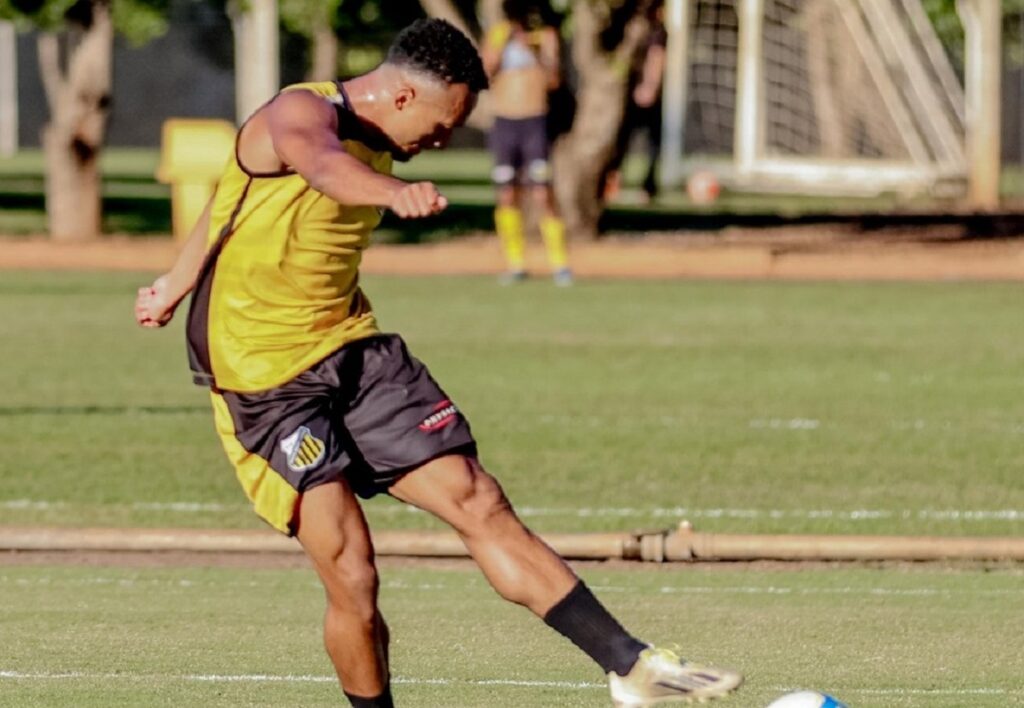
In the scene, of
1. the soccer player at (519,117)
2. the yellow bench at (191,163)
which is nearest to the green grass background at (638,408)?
the soccer player at (519,117)

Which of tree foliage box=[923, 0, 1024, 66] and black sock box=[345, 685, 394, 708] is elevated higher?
black sock box=[345, 685, 394, 708]

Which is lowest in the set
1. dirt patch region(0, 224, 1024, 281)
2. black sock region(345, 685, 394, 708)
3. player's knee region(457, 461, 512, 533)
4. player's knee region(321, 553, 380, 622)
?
dirt patch region(0, 224, 1024, 281)

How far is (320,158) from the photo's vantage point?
580 cm

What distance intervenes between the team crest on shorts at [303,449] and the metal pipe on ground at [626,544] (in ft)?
10.1

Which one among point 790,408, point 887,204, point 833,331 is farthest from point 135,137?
point 790,408

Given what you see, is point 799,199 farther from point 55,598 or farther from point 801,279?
point 55,598

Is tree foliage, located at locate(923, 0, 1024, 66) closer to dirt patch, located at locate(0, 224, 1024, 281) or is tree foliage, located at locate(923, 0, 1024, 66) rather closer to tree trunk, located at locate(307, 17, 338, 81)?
tree trunk, located at locate(307, 17, 338, 81)

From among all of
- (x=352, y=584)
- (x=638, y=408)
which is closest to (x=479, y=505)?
(x=352, y=584)

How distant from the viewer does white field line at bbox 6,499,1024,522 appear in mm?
10586

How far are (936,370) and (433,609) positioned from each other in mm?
7627

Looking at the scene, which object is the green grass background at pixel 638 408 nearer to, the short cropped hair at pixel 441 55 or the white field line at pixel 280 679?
the white field line at pixel 280 679

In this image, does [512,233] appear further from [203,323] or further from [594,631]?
[594,631]

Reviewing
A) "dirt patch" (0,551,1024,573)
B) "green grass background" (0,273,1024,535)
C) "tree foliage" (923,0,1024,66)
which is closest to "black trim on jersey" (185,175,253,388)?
"dirt patch" (0,551,1024,573)

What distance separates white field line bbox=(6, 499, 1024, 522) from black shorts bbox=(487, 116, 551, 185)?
10058 millimetres
